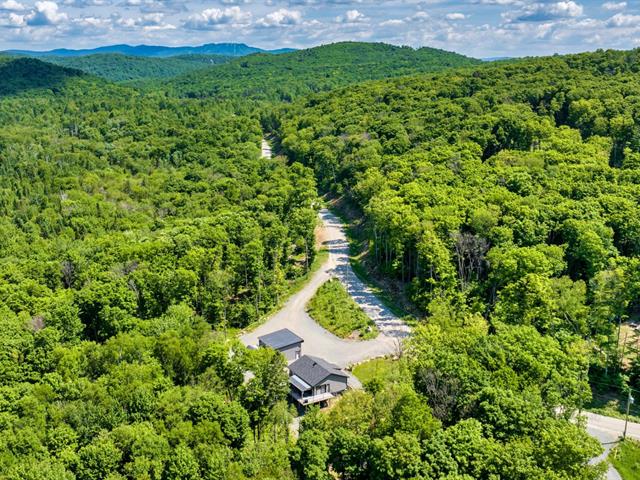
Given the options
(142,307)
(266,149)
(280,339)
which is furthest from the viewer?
(266,149)

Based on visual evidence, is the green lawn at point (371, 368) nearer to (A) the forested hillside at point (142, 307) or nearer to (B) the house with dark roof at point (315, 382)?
(B) the house with dark roof at point (315, 382)

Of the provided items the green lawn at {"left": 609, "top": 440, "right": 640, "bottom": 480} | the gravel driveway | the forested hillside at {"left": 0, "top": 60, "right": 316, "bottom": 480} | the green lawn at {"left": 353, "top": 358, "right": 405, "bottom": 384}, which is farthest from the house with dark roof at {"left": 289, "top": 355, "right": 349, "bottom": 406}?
the green lawn at {"left": 609, "top": 440, "right": 640, "bottom": 480}

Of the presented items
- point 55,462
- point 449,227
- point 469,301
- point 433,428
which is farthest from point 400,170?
point 55,462

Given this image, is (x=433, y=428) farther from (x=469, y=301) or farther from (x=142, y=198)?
(x=142, y=198)

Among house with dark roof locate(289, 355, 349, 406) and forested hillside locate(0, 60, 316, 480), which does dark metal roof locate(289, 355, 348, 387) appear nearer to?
house with dark roof locate(289, 355, 349, 406)

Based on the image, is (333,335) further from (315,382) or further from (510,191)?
(510,191)

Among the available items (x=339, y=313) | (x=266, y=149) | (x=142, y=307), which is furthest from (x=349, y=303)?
(x=266, y=149)
